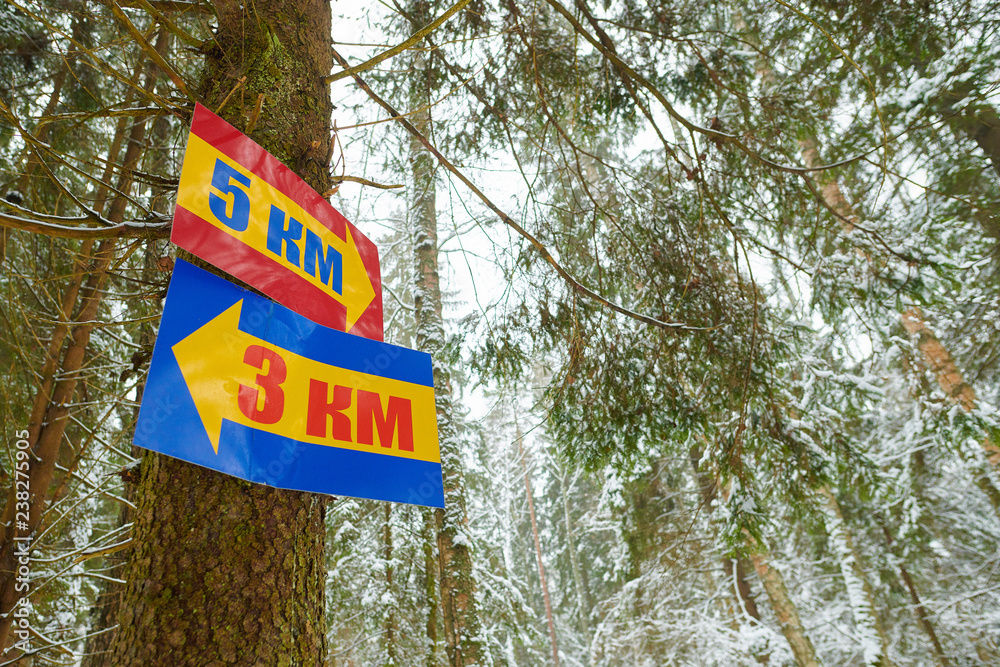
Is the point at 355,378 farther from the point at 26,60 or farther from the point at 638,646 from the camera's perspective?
the point at 638,646

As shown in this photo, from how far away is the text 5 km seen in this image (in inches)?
48.0

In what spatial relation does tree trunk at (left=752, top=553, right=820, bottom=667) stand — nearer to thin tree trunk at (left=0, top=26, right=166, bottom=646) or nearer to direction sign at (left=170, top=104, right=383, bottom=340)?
direction sign at (left=170, top=104, right=383, bottom=340)

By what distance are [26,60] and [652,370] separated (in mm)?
3920

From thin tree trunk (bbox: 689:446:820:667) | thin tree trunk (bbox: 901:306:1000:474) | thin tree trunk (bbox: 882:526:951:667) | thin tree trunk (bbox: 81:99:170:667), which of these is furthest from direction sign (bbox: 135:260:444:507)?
thin tree trunk (bbox: 882:526:951:667)

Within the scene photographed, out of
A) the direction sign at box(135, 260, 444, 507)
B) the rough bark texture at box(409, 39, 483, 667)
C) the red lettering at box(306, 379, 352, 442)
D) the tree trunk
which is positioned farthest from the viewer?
the tree trunk

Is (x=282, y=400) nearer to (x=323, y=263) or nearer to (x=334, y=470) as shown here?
(x=334, y=470)

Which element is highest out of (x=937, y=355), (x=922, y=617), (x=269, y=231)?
(x=937, y=355)

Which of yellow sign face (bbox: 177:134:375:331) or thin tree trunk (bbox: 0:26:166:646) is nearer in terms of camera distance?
yellow sign face (bbox: 177:134:375:331)

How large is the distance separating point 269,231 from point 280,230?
0.13ft

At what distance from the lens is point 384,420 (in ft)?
4.44

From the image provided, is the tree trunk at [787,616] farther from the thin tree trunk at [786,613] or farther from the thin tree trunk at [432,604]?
the thin tree trunk at [432,604]

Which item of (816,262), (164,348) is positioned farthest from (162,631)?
(816,262)

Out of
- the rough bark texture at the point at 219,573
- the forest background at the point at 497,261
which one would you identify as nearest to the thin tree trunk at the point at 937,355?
the forest background at the point at 497,261

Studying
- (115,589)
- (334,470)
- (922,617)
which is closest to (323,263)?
(334,470)
